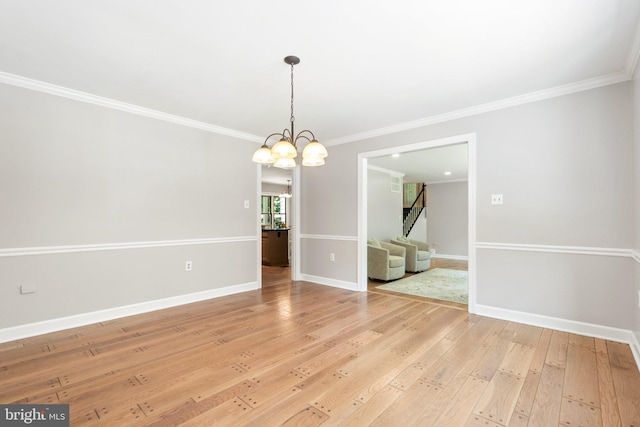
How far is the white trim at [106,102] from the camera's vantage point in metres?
2.99

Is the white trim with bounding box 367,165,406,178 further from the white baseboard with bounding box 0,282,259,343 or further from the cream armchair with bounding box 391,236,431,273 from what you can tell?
the white baseboard with bounding box 0,282,259,343

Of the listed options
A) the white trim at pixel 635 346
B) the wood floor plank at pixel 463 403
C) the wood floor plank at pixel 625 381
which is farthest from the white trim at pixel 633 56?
the wood floor plank at pixel 463 403

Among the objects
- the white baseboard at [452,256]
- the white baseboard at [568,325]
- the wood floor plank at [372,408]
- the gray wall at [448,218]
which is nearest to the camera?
the wood floor plank at [372,408]

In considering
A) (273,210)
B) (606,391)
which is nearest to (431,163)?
(606,391)

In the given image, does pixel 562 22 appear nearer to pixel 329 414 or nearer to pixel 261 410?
pixel 329 414

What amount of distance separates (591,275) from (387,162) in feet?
14.9

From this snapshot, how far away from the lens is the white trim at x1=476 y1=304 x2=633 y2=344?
289 cm

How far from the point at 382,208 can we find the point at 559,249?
4.63 metres

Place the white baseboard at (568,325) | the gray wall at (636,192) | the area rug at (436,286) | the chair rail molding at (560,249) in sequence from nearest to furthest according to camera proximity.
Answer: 1. the gray wall at (636,192)
2. the white baseboard at (568,325)
3. the chair rail molding at (560,249)
4. the area rug at (436,286)

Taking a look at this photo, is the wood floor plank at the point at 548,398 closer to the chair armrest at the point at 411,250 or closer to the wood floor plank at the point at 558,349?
the wood floor plank at the point at 558,349

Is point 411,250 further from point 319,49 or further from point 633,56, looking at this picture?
point 319,49

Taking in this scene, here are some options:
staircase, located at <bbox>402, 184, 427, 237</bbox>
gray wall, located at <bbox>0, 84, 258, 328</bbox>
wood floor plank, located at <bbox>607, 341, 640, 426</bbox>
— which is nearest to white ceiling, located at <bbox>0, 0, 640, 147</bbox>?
gray wall, located at <bbox>0, 84, 258, 328</bbox>
